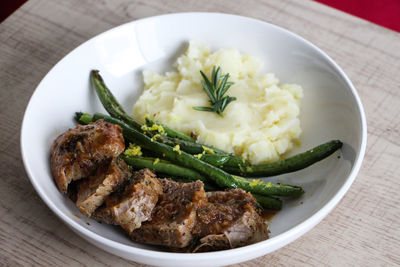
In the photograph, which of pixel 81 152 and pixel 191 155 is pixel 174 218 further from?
pixel 81 152

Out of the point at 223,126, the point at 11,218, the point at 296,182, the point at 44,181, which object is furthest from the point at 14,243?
the point at 296,182

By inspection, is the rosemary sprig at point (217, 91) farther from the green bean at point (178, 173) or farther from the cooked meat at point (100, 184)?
the cooked meat at point (100, 184)

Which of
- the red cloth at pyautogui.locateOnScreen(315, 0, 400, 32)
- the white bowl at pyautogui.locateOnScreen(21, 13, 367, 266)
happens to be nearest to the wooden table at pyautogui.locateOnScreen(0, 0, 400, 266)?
the white bowl at pyautogui.locateOnScreen(21, 13, 367, 266)

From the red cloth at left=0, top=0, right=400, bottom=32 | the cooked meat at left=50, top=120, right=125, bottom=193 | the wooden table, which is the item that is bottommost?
the red cloth at left=0, top=0, right=400, bottom=32

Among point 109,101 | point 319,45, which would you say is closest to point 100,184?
point 109,101

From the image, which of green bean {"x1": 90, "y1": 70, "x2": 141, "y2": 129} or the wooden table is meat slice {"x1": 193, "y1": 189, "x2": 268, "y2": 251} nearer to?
the wooden table

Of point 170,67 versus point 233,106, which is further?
point 170,67

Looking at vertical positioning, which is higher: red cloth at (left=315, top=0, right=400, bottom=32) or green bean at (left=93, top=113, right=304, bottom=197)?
green bean at (left=93, top=113, right=304, bottom=197)
